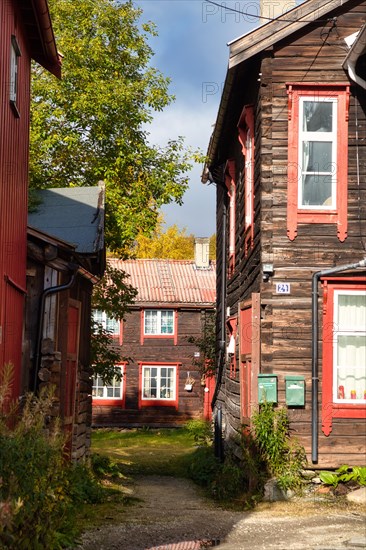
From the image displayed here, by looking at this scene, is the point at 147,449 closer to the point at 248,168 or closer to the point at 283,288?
the point at 248,168

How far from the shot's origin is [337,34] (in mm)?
15156

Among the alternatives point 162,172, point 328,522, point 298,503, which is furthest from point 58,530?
point 162,172

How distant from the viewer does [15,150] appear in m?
13.3

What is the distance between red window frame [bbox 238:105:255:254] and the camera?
1620 centimetres

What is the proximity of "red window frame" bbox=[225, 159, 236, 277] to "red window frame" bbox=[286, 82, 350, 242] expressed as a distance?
517 cm

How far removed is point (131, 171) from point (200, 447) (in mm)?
7523

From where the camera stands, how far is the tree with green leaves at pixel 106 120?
23.8 metres

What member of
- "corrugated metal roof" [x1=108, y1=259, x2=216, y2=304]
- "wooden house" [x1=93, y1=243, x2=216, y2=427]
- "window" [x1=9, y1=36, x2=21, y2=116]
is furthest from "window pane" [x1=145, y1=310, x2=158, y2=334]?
"window" [x1=9, y1=36, x2=21, y2=116]

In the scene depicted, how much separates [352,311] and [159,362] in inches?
943

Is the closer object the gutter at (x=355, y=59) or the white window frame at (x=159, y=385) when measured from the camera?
the gutter at (x=355, y=59)

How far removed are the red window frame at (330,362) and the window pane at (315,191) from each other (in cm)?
127

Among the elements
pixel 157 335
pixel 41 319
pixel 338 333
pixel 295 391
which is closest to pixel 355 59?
pixel 338 333

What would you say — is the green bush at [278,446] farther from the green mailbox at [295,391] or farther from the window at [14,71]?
the window at [14,71]

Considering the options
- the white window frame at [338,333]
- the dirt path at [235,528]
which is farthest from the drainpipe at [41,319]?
Result: the white window frame at [338,333]
